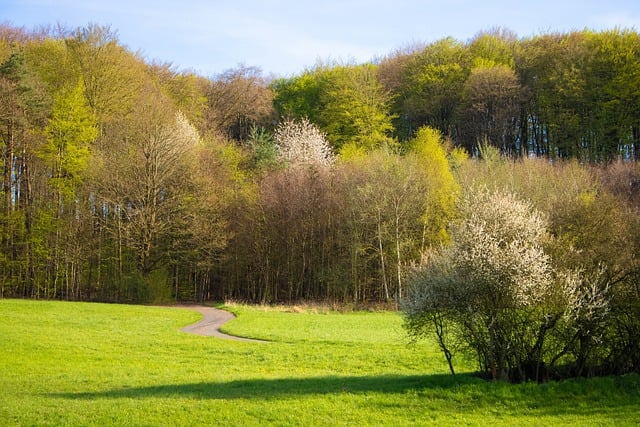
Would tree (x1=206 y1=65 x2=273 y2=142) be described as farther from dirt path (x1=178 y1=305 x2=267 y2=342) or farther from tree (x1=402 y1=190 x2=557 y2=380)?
tree (x1=402 y1=190 x2=557 y2=380)

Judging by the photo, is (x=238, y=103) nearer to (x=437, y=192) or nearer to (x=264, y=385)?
(x=437, y=192)

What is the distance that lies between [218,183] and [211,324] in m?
19.8

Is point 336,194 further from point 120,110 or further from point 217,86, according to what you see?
point 217,86

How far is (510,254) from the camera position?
1548cm

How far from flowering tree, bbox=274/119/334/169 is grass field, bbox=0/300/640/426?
29.0 metres

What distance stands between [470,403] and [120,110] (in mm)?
43919

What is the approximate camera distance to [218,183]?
5050cm

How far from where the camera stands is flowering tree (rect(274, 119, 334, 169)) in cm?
5594

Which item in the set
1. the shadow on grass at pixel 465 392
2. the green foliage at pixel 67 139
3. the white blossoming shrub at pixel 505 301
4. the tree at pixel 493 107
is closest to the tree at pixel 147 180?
the green foliage at pixel 67 139

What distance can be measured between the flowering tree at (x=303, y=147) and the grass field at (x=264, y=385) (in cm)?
2895

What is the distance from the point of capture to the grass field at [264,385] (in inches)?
532

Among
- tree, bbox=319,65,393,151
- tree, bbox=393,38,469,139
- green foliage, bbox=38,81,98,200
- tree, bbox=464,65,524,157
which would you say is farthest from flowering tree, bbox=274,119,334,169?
green foliage, bbox=38,81,98,200

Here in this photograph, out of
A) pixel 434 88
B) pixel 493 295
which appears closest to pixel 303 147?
pixel 434 88

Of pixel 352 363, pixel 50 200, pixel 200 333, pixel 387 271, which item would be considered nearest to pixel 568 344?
pixel 352 363
